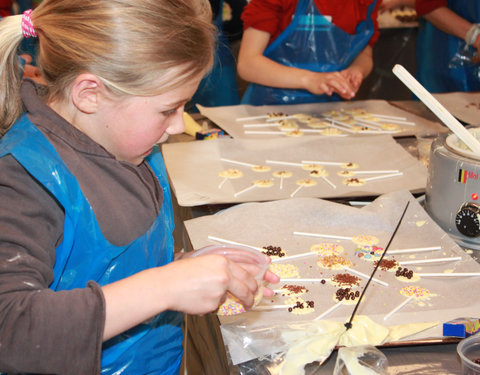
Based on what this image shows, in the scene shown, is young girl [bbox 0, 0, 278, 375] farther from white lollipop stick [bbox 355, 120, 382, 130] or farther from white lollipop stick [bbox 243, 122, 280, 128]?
white lollipop stick [bbox 355, 120, 382, 130]

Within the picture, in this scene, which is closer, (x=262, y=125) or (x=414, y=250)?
(x=414, y=250)

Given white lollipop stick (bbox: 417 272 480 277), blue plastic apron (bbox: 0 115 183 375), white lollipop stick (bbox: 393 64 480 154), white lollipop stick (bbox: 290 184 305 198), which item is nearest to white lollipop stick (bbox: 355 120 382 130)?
white lollipop stick (bbox: 290 184 305 198)

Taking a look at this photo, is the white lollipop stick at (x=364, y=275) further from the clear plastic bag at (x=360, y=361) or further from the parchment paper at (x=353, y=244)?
the clear plastic bag at (x=360, y=361)

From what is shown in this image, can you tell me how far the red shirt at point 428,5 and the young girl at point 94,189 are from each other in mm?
2312

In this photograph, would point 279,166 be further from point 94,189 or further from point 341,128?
point 94,189

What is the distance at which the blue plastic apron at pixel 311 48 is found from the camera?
8.88 ft

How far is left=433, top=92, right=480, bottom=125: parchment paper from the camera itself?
7.99ft

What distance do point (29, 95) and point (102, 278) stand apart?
40 centimetres

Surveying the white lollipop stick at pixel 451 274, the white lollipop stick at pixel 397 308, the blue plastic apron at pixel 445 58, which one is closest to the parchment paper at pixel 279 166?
the white lollipop stick at pixel 451 274

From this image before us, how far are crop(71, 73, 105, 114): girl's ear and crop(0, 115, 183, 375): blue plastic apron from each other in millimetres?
101

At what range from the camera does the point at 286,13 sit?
2699 mm

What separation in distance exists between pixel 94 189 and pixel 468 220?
3.05 ft

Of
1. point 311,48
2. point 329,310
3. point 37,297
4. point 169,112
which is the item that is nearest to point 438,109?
point 329,310

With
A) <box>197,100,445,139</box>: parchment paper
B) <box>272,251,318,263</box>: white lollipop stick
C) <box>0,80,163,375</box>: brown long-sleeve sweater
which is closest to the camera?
<box>0,80,163,375</box>: brown long-sleeve sweater
